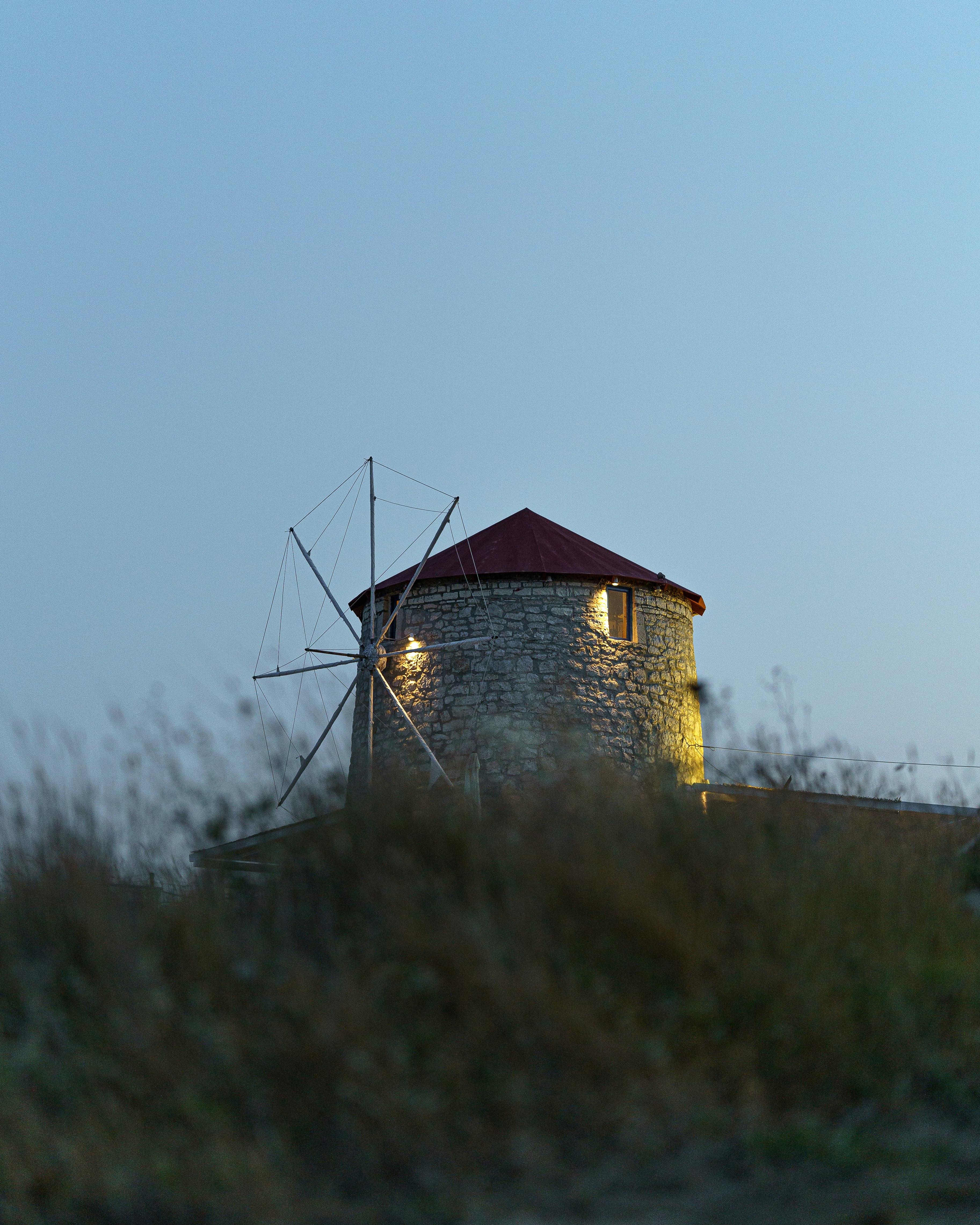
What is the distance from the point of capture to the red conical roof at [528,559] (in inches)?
728

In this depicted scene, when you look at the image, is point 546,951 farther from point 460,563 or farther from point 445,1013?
point 460,563

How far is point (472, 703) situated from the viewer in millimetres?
→ 17797

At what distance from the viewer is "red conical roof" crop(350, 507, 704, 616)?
728 inches

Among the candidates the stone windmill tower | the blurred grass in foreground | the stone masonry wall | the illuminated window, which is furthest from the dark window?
the blurred grass in foreground

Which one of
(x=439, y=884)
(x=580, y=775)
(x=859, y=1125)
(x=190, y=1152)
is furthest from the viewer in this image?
(x=580, y=775)

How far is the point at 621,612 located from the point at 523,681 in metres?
2.47

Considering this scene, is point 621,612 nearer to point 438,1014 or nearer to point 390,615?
point 390,615

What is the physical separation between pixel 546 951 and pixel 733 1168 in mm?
870

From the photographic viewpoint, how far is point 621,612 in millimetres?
18828

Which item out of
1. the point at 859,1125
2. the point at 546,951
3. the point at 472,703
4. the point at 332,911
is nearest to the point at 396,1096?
the point at 546,951

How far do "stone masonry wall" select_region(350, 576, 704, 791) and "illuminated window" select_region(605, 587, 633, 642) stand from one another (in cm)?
11

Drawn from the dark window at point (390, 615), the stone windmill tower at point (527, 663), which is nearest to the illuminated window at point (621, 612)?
the stone windmill tower at point (527, 663)

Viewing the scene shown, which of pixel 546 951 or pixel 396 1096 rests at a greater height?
pixel 546 951

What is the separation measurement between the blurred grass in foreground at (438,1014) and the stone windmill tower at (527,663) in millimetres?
12414
